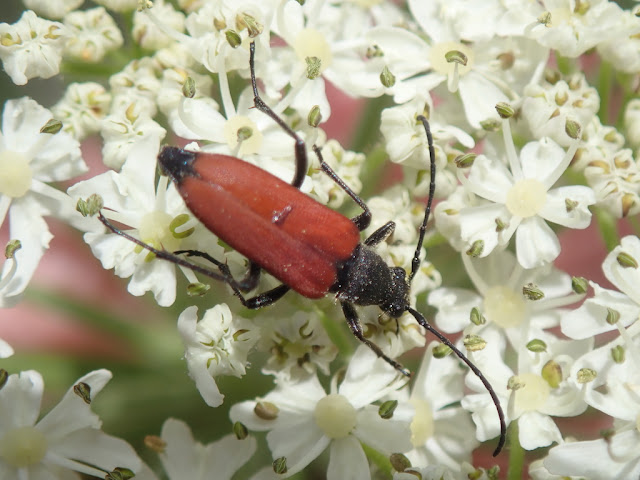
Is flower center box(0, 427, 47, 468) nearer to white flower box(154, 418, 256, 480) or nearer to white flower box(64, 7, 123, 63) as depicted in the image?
white flower box(154, 418, 256, 480)

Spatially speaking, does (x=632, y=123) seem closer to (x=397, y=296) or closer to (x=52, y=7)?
(x=397, y=296)

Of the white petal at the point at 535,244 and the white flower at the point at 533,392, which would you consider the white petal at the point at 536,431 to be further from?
the white petal at the point at 535,244

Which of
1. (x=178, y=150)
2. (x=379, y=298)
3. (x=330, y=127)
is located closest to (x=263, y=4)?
(x=178, y=150)

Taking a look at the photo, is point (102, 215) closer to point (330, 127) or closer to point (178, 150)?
point (178, 150)

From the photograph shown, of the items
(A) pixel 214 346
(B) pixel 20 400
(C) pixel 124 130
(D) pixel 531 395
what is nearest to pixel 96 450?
(B) pixel 20 400

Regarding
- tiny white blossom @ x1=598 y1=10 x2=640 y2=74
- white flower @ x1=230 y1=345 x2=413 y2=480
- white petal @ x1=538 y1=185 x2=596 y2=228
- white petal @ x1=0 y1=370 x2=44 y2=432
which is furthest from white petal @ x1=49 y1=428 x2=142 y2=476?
tiny white blossom @ x1=598 y1=10 x2=640 y2=74
